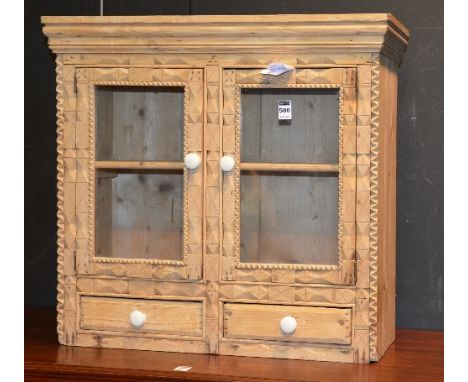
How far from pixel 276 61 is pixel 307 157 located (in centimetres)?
31

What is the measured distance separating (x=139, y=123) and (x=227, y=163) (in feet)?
1.25

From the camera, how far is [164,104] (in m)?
3.09

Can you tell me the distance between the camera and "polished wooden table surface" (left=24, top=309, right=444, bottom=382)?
2.75 meters

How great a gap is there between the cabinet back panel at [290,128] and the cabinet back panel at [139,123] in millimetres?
228

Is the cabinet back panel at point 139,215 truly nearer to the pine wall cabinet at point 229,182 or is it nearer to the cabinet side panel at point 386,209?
the pine wall cabinet at point 229,182

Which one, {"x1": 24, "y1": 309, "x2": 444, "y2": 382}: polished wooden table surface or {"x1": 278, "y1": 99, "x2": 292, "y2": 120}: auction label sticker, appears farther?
{"x1": 278, "y1": 99, "x2": 292, "y2": 120}: auction label sticker

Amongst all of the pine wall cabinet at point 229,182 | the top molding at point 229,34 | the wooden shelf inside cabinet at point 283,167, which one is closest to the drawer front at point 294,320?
the pine wall cabinet at point 229,182

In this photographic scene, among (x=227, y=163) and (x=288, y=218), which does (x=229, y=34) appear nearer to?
(x=227, y=163)

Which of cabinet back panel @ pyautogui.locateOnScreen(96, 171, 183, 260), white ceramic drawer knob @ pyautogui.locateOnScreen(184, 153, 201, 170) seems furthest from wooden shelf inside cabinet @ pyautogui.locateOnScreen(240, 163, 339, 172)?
cabinet back panel @ pyautogui.locateOnScreen(96, 171, 183, 260)

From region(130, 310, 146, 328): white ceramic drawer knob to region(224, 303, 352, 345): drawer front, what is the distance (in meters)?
0.26

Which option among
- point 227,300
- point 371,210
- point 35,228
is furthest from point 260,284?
point 35,228

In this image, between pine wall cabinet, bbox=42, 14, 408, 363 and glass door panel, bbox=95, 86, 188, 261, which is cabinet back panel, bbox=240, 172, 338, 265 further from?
glass door panel, bbox=95, 86, 188, 261

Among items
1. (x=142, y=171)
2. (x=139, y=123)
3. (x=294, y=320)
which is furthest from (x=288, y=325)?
(x=139, y=123)

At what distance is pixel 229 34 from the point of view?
9.50 feet
